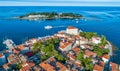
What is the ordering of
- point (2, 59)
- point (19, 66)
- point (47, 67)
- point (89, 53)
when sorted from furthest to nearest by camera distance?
point (89, 53)
point (2, 59)
point (19, 66)
point (47, 67)

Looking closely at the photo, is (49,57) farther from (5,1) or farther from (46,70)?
(5,1)

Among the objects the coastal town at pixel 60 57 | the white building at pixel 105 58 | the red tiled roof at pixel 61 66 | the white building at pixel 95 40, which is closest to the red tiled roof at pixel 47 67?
the coastal town at pixel 60 57

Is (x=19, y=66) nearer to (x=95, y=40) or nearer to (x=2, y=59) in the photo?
(x=2, y=59)

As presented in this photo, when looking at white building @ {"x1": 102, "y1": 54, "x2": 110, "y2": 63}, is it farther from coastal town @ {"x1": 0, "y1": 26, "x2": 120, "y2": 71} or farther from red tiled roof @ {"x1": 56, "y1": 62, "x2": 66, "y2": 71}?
red tiled roof @ {"x1": 56, "y1": 62, "x2": 66, "y2": 71}

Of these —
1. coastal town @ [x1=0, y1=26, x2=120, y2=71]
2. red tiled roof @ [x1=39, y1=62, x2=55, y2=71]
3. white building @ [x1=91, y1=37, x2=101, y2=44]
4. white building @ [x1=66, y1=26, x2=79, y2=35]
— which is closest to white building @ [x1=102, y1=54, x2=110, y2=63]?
coastal town @ [x1=0, y1=26, x2=120, y2=71]

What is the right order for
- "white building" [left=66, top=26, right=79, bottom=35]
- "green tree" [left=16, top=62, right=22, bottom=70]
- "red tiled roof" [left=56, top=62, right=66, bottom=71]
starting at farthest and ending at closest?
"white building" [left=66, top=26, right=79, bottom=35], "green tree" [left=16, top=62, right=22, bottom=70], "red tiled roof" [left=56, top=62, right=66, bottom=71]

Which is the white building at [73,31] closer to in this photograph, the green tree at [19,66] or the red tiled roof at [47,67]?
the red tiled roof at [47,67]

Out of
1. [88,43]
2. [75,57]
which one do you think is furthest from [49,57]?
[88,43]

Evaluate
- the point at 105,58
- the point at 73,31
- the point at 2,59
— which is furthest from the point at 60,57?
the point at 73,31
